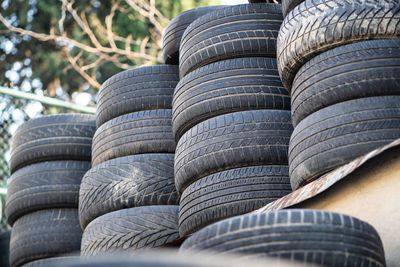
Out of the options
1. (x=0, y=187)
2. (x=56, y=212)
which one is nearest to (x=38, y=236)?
(x=56, y=212)

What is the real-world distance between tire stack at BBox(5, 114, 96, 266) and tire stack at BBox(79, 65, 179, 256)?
432mm

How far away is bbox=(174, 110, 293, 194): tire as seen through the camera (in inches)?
162

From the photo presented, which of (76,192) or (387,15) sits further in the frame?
(76,192)

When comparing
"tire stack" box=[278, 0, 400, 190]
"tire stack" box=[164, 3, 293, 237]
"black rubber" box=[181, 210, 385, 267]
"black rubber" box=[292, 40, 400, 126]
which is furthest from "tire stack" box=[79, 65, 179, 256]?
"black rubber" box=[181, 210, 385, 267]

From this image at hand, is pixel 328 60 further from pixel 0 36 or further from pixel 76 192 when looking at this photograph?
pixel 0 36

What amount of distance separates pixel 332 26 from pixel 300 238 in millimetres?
1586

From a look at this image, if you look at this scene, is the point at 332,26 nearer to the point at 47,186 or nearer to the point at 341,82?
the point at 341,82

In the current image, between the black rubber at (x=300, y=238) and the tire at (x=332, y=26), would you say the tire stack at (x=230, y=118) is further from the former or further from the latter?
the black rubber at (x=300, y=238)

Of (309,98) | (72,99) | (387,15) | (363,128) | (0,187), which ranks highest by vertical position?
(72,99)

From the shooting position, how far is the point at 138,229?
4641 mm

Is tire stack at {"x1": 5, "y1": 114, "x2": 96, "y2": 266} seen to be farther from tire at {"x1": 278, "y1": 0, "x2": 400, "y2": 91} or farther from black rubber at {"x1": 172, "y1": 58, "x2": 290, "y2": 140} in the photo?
tire at {"x1": 278, "y1": 0, "x2": 400, "y2": 91}

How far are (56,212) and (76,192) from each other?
0.22m

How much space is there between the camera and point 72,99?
16078 millimetres

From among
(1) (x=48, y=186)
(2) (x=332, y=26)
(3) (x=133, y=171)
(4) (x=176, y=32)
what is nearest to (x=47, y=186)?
(1) (x=48, y=186)
